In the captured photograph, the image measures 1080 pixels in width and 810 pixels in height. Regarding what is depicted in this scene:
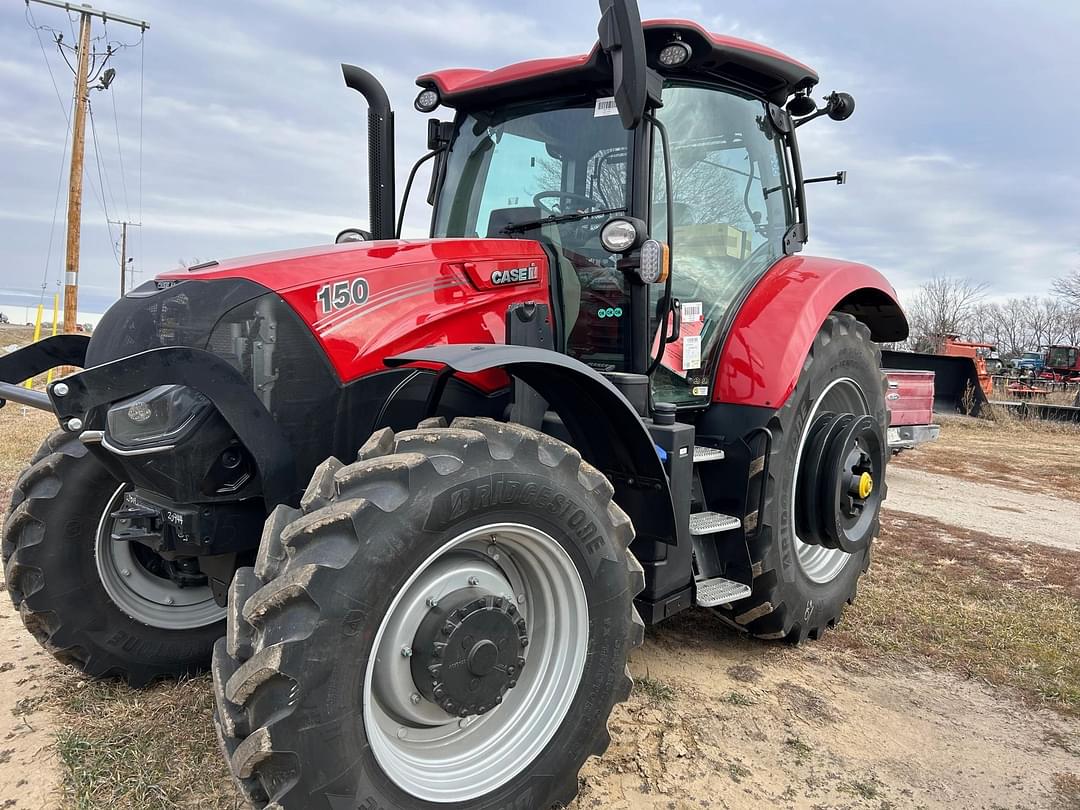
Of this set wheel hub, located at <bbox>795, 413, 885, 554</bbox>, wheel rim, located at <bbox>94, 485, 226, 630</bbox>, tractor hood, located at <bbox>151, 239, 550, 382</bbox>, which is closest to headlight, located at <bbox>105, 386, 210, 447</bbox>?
tractor hood, located at <bbox>151, 239, 550, 382</bbox>

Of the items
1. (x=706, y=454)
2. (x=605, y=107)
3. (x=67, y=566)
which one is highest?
(x=605, y=107)

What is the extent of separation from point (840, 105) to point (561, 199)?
163 centimetres

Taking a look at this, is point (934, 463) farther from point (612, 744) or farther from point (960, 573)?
point (612, 744)

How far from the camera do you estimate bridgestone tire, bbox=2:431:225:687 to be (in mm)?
2809

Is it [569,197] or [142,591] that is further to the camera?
[569,197]

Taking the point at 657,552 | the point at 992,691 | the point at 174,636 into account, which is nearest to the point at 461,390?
the point at 657,552

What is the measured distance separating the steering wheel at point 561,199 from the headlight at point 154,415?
1.61 meters

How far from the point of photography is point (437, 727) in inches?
85.5

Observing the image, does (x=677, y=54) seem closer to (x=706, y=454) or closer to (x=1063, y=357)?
(x=706, y=454)

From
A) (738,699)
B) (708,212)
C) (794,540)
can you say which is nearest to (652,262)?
(708,212)

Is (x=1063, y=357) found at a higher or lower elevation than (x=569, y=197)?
lower

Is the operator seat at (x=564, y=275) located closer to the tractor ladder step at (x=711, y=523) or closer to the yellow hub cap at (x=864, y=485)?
the tractor ladder step at (x=711, y=523)

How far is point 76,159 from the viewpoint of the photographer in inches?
579

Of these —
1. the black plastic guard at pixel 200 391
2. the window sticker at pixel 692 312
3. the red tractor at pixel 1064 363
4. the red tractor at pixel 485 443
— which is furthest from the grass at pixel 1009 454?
the red tractor at pixel 1064 363
